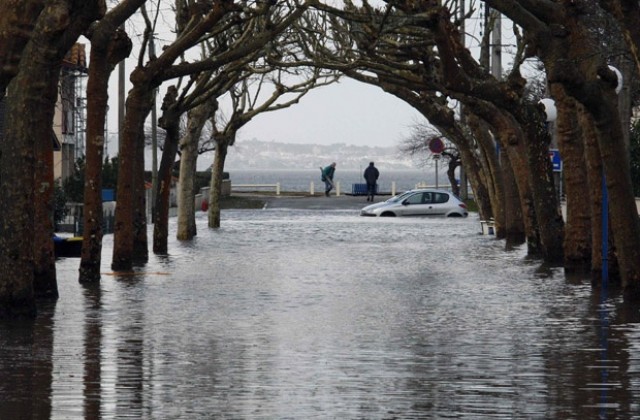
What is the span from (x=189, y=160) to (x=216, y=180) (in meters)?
8.54

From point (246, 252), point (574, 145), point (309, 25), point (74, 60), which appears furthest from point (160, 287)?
point (74, 60)

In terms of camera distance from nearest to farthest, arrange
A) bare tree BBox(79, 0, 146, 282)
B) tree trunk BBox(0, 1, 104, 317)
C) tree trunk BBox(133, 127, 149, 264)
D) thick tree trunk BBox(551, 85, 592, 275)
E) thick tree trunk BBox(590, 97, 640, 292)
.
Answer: tree trunk BBox(0, 1, 104, 317)
thick tree trunk BBox(590, 97, 640, 292)
bare tree BBox(79, 0, 146, 282)
thick tree trunk BBox(551, 85, 592, 275)
tree trunk BBox(133, 127, 149, 264)

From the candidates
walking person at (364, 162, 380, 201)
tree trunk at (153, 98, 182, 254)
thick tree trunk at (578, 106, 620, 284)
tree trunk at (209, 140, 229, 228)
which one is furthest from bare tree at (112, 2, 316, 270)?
walking person at (364, 162, 380, 201)

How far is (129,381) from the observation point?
1295 cm

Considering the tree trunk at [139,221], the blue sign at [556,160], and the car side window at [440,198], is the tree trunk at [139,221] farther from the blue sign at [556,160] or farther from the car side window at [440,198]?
the car side window at [440,198]

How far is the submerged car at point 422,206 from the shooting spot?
61344 mm

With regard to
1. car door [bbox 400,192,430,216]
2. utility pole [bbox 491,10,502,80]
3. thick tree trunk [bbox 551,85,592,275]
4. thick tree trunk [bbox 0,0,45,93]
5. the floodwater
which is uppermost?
utility pole [bbox 491,10,502,80]

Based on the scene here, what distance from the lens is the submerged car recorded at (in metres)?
61.3

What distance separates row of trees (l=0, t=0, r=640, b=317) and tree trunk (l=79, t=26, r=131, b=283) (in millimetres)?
22

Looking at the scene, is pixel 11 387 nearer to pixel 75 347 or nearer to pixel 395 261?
pixel 75 347

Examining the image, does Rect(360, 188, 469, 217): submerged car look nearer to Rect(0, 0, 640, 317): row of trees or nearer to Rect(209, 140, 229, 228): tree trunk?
Rect(209, 140, 229, 228): tree trunk

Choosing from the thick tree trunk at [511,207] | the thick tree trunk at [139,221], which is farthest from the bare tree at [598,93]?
the thick tree trunk at [511,207]

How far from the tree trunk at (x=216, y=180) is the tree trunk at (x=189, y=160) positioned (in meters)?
6.60

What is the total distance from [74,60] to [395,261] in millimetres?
46201
